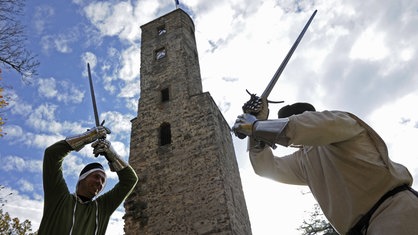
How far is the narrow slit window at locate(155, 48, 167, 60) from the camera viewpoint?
1216 cm

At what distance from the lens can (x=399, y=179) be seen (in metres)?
1.55

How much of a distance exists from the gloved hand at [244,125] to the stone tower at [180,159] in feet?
19.3

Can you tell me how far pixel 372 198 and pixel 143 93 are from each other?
1022 cm

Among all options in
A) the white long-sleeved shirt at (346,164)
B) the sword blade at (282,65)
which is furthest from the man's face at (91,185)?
the white long-sleeved shirt at (346,164)

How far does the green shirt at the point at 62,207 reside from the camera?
2.12 metres

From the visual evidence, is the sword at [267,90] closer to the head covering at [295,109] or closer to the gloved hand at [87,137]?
the head covering at [295,109]

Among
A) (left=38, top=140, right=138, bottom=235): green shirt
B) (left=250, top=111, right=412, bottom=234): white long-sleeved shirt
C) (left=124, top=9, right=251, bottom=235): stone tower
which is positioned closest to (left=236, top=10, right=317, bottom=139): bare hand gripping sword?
(left=250, top=111, right=412, bottom=234): white long-sleeved shirt

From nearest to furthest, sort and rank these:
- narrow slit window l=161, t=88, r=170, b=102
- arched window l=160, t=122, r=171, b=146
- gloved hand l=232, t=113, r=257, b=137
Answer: gloved hand l=232, t=113, r=257, b=137 → arched window l=160, t=122, r=171, b=146 → narrow slit window l=161, t=88, r=170, b=102

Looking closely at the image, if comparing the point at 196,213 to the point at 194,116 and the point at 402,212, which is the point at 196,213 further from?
the point at 402,212

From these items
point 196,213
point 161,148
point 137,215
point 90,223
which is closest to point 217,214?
point 196,213

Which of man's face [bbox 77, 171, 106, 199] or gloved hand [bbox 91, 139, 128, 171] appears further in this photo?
gloved hand [bbox 91, 139, 128, 171]

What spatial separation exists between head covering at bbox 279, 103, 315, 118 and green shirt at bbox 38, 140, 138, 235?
157 cm

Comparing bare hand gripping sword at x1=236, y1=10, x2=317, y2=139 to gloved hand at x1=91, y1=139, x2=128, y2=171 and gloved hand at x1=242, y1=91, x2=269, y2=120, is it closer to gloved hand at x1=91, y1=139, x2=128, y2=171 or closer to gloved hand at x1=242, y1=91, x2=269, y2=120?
gloved hand at x1=242, y1=91, x2=269, y2=120

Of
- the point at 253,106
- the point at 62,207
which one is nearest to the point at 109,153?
the point at 62,207
